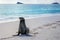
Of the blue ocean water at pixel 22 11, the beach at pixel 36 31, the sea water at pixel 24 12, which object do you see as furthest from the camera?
the blue ocean water at pixel 22 11

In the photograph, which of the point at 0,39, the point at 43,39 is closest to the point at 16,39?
the point at 0,39

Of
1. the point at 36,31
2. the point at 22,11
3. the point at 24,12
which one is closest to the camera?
the point at 36,31

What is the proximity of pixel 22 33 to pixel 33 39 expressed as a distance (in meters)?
1.42

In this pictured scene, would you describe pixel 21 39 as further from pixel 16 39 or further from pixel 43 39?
pixel 43 39

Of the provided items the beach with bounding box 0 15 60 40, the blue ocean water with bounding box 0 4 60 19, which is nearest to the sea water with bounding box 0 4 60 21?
the blue ocean water with bounding box 0 4 60 19

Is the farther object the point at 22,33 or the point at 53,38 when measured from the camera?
the point at 22,33

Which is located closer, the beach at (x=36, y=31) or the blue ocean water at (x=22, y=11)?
the beach at (x=36, y=31)

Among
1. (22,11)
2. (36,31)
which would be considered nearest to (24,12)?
(22,11)

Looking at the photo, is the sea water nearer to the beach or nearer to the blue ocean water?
the blue ocean water

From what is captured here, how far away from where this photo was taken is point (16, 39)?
7.46m

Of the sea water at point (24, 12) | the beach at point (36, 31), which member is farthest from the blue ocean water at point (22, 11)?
the beach at point (36, 31)

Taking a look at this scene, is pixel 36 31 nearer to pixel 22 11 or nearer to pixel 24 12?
pixel 24 12

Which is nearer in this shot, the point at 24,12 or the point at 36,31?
the point at 36,31

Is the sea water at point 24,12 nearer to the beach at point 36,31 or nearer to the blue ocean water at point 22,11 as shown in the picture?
the blue ocean water at point 22,11
